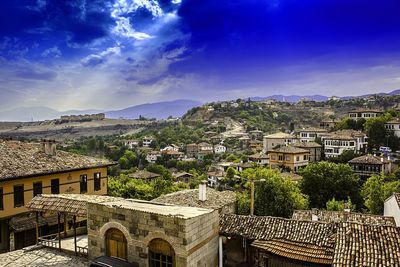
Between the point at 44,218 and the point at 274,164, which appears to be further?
the point at 274,164

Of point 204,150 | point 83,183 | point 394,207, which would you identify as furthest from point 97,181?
point 204,150

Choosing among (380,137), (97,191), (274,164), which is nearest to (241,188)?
(274,164)

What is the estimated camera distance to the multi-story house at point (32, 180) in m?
22.7

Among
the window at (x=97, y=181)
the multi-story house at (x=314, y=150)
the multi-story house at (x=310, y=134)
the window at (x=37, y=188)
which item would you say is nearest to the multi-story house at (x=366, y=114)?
the multi-story house at (x=310, y=134)

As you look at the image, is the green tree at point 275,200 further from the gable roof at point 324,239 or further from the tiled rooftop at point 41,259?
the tiled rooftop at point 41,259

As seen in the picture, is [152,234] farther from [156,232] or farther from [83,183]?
[83,183]

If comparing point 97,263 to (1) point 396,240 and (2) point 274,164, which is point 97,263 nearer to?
(1) point 396,240

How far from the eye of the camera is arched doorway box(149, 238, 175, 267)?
48.2ft

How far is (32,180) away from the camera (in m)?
24.6

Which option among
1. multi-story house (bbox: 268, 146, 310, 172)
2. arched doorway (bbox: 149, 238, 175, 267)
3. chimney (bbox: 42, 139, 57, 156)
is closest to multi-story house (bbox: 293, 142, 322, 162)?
multi-story house (bbox: 268, 146, 310, 172)

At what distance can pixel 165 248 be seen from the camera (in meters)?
14.8

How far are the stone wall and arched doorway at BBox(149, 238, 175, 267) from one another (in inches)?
8.9

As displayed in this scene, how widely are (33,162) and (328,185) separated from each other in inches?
1426

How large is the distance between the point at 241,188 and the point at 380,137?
3402 cm
